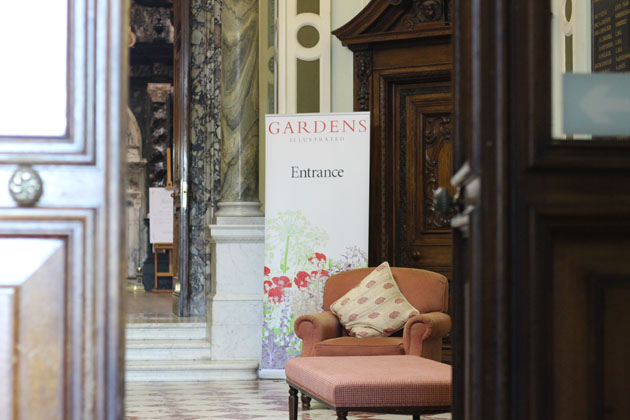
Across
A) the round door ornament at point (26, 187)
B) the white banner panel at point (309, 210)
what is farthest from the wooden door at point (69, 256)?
the white banner panel at point (309, 210)

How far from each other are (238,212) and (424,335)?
2987mm

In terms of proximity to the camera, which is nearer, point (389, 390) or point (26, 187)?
point (26, 187)

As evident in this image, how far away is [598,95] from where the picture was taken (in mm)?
2027

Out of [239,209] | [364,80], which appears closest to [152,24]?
[239,209]

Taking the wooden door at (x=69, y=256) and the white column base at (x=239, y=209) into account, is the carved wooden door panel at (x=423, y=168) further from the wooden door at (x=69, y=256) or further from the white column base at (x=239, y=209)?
the wooden door at (x=69, y=256)

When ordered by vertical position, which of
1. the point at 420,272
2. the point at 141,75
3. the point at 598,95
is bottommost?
the point at 420,272

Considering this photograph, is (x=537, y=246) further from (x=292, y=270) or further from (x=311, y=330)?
(x=292, y=270)

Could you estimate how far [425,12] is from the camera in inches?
289

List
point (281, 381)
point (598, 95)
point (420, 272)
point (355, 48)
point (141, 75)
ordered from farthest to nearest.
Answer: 1. point (141, 75)
2. point (355, 48)
3. point (281, 381)
4. point (420, 272)
5. point (598, 95)

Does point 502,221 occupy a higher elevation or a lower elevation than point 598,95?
lower

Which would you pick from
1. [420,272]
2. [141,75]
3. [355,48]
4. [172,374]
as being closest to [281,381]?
[172,374]

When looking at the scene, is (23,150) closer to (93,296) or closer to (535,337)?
(93,296)

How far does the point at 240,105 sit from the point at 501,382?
19.9 ft

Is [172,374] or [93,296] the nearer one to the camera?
[93,296]
